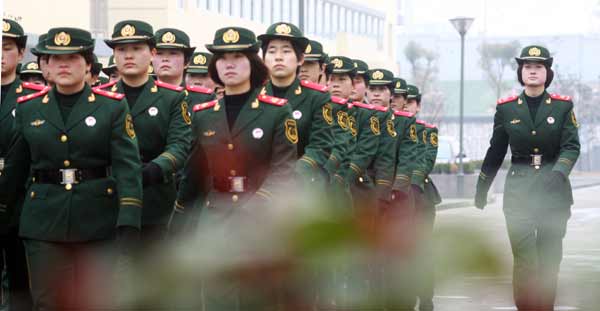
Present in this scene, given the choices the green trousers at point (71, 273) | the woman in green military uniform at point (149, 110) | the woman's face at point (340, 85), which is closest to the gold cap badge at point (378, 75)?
the woman's face at point (340, 85)

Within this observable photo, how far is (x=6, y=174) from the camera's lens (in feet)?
20.7

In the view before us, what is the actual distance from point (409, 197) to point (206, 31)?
3324cm

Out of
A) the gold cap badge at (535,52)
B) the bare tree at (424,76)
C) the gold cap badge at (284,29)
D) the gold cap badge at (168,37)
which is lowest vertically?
the bare tree at (424,76)

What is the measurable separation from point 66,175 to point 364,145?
5.01 meters

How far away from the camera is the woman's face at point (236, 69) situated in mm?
5828

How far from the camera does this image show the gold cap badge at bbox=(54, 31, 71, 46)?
6.13 metres

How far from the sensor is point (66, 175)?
6250 millimetres

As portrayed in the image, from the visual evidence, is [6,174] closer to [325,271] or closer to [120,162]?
[120,162]

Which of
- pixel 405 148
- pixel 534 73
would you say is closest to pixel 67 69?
pixel 534 73

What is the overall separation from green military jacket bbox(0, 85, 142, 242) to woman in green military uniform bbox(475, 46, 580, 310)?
405cm

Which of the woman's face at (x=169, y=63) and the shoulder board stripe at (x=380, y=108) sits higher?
the woman's face at (x=169, y=63)

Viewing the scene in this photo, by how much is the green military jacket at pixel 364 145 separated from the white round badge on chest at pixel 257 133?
490 centimetres

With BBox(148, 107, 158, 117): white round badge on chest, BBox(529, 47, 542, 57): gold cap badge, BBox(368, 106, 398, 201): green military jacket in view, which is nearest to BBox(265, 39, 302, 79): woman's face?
BBox(148, 107, 158, 117): white round badge on chest

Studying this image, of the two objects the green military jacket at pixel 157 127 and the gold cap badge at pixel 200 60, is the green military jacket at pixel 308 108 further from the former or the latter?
the gold cap badge at pixel 200 60
